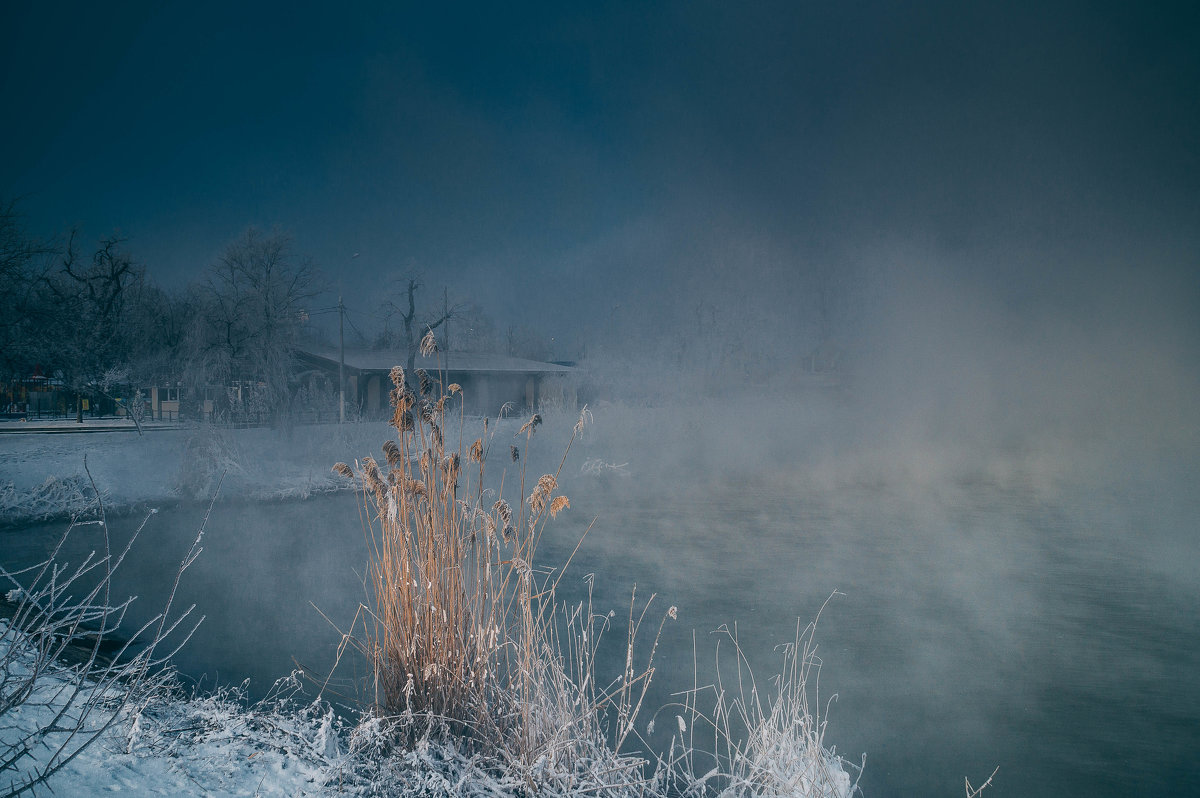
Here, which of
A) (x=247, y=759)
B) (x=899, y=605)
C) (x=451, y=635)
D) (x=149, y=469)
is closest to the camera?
(x=247, y=759)

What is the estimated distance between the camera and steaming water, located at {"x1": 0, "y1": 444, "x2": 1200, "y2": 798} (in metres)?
3.94

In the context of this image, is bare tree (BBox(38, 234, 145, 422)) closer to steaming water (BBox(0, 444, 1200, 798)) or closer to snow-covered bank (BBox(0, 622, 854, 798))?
steaming water (BBox(0, 444, 1200, 798))

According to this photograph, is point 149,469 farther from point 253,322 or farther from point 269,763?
point 269,763

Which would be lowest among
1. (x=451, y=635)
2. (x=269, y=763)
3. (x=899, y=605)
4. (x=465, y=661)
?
(x=899, y=605)

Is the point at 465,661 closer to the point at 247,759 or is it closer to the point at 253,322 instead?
the point at 247,759

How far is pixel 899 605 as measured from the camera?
619 centimetres

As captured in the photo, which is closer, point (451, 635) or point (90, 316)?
point (451, 635)

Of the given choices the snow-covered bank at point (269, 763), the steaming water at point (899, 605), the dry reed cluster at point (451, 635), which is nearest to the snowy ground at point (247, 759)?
the snow-covered bank at point (269, 763)

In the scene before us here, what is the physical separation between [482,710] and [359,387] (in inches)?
842

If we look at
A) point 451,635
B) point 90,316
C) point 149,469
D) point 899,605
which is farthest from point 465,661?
point 90,316

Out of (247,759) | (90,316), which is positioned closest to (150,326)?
(90,316)

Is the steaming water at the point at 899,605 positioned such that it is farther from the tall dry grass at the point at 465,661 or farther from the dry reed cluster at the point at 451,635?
the dry reed cluster at the point at 451,635

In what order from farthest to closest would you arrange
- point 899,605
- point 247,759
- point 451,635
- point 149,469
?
point 149,469 → point 899,605 → point 451,635 → point 247,759

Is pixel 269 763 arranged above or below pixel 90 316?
below
